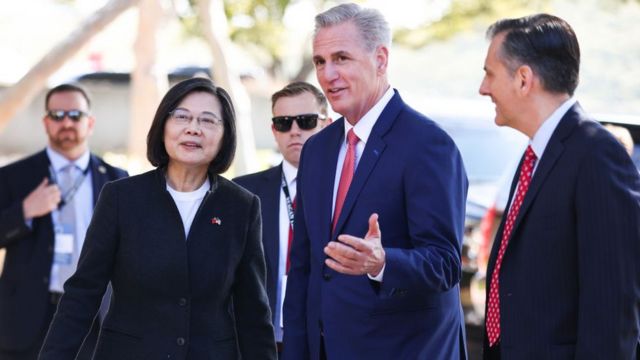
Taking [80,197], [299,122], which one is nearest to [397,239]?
[299,122]

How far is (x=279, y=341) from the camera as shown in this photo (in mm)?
5285

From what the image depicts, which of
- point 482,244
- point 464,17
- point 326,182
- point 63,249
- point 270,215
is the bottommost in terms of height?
point 482,244

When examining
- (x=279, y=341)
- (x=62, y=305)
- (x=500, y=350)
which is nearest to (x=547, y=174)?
(x=500, y=350)

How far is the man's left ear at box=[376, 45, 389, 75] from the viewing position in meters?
3.99

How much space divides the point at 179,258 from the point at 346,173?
78cm

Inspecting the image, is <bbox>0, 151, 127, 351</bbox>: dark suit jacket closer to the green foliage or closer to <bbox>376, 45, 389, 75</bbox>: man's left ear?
<bbox>376, 45, 389, 75</bbox>: man's left ear

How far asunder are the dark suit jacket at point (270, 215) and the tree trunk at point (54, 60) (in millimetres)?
4351

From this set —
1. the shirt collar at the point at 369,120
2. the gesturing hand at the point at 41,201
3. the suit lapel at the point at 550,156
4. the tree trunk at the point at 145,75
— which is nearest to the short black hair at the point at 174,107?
the shirt collar at the point at 369,120

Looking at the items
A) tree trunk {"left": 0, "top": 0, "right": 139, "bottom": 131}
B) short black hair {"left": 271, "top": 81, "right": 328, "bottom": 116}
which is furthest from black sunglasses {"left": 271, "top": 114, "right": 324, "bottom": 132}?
tree trunk {"left": 0, "top": 0, "right": 139, "bottom": 131}

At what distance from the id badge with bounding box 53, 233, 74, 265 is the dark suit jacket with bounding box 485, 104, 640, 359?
3.46 meters

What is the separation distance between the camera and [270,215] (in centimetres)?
536

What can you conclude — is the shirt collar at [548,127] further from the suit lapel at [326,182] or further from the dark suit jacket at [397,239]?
the suit lapel at [326,182]

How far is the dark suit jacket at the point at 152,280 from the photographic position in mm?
4102

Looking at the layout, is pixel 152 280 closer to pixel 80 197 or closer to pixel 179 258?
pixel 179 258
